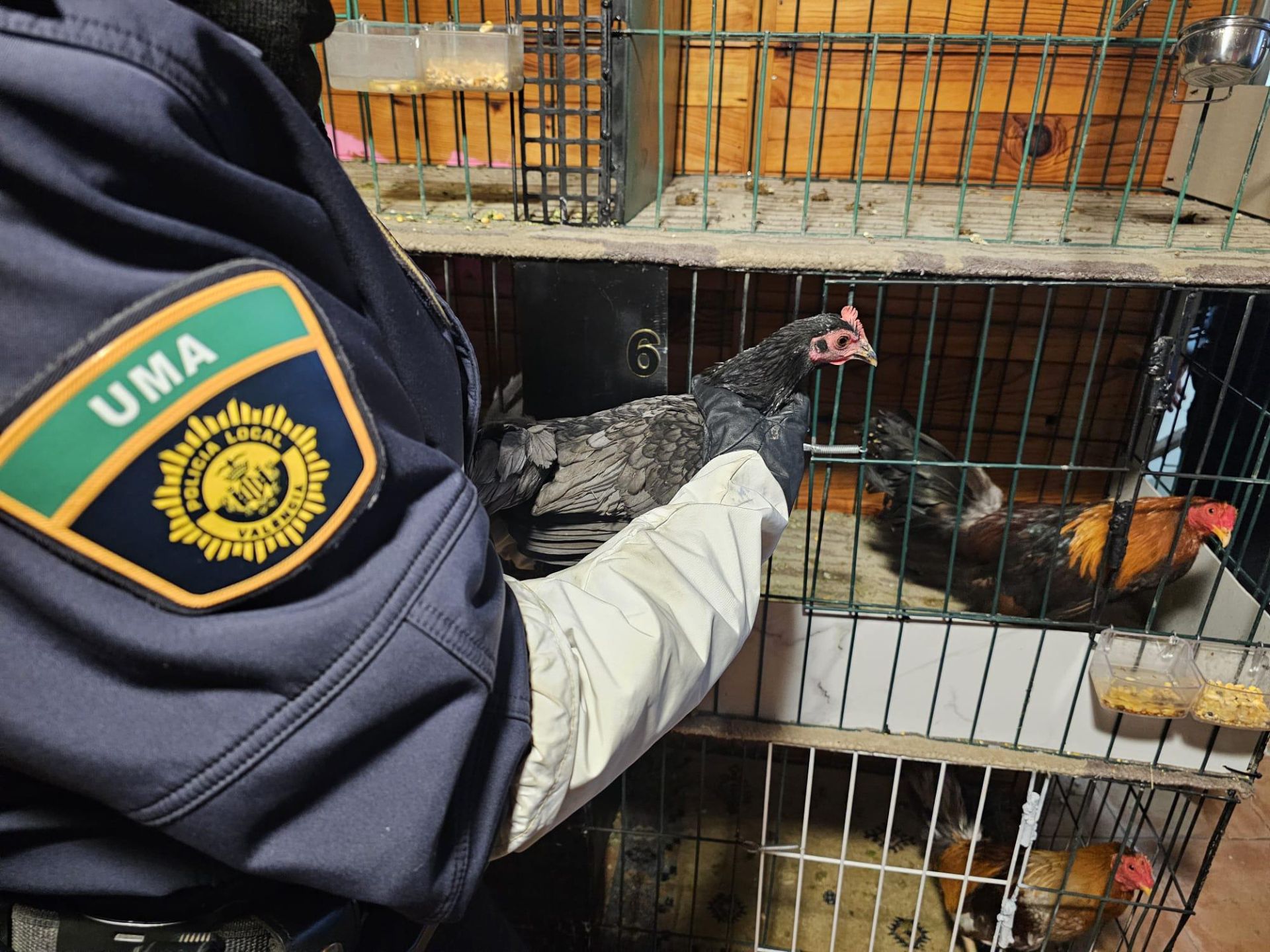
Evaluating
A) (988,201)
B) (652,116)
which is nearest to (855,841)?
(988,201)

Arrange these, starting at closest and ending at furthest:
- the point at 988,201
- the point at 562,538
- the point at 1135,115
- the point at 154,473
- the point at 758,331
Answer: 1. the point at 154,473
2. the point at 562,538
3. the point at 988,201
4. the point at 1135,115
5. the point at 758,331

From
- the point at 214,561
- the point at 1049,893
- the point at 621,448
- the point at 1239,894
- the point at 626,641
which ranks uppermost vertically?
the point at 214,561

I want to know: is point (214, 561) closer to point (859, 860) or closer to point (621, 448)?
point (621, 448)

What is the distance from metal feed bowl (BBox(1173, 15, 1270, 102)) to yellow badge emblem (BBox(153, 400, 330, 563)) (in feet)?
3.97

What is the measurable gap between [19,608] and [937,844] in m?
2.28

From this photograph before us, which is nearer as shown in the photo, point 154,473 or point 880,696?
point 154,473

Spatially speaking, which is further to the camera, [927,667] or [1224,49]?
[927,667]

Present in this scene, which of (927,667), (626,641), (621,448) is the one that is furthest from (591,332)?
(927,667)

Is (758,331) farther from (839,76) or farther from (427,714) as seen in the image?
(427,714)

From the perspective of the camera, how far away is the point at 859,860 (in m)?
2.19

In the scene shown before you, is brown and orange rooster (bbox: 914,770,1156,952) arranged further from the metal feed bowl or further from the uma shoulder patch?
the uma shoulder patch

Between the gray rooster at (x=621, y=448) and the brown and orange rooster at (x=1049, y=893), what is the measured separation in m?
1.14

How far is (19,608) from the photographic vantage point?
401mm

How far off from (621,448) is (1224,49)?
3.26ft
